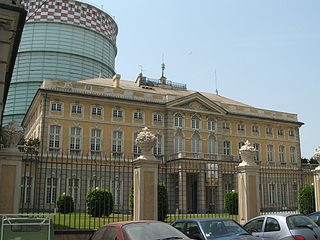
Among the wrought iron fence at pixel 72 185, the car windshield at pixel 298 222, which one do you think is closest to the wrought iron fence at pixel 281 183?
the car windshield at pixel 298 222

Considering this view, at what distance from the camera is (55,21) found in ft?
195

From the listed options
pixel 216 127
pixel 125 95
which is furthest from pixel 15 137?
pixel 216 127

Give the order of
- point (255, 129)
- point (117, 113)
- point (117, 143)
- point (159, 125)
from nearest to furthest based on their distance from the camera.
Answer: point (117, 143)
point (117, 113)
point (159, 125)
point (255, 129)

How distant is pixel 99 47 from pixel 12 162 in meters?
53.1

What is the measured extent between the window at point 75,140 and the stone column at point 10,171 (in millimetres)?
26398

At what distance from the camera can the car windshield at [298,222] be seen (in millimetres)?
10666

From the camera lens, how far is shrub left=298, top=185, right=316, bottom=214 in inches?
842

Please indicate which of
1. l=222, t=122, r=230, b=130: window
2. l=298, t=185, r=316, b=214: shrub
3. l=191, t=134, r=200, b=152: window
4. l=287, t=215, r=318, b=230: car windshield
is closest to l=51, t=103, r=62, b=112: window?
l=191, t=134, r=200, b=152: window

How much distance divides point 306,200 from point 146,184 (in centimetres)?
1211

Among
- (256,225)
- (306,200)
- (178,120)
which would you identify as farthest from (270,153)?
(256,225)

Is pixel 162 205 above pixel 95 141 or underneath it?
underneath

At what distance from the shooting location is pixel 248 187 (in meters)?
15.5

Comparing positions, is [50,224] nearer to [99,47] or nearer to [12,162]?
[12,162]

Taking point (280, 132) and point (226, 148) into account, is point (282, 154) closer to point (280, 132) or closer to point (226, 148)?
point (280, 132)
